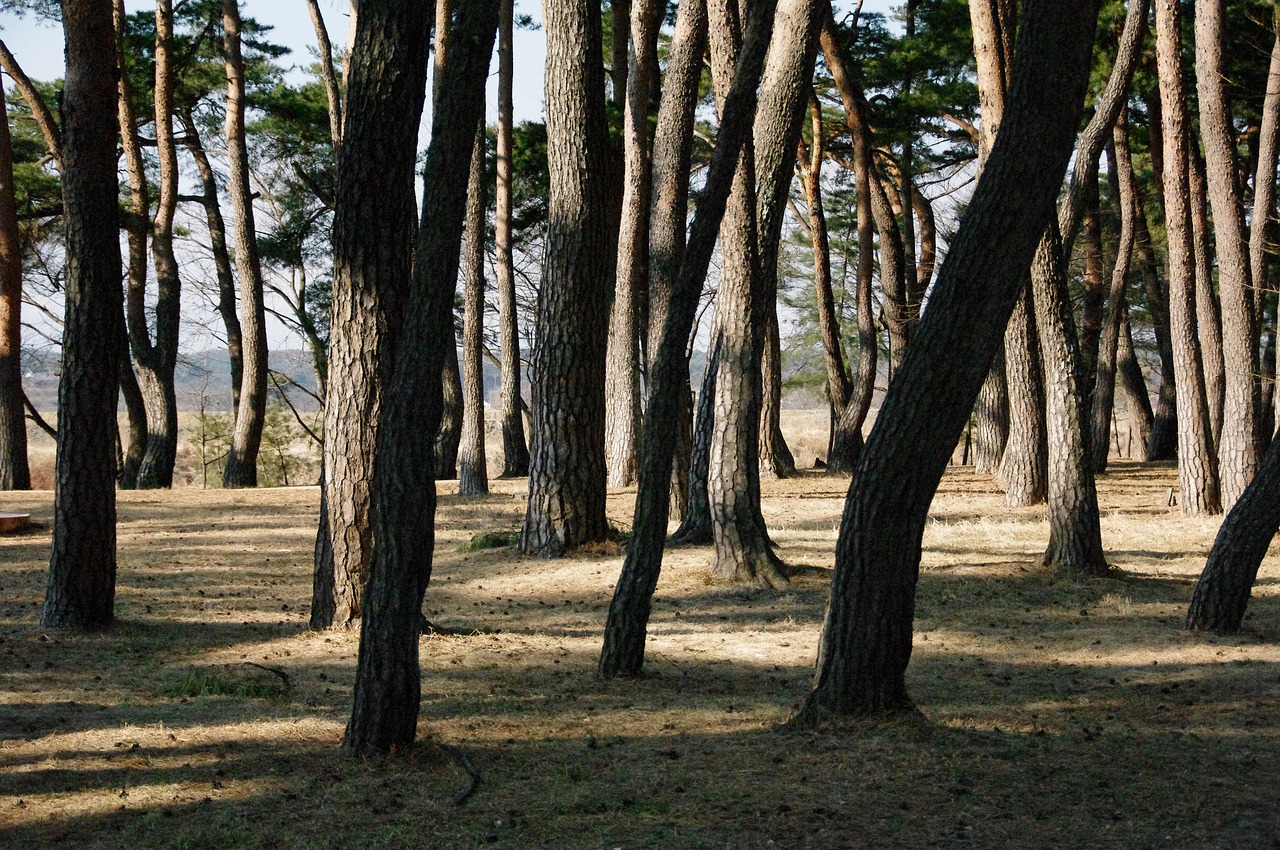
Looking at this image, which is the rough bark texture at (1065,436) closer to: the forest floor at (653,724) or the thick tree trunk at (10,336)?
the forest floor at (653,724)

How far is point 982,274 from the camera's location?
4.71 meters

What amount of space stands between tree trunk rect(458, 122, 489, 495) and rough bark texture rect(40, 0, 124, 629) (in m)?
8.86

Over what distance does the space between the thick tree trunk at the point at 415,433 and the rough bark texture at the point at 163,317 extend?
51.8 ft

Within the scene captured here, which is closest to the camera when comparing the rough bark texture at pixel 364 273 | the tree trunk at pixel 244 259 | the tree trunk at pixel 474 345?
the rough bark texture at pixel 364 273

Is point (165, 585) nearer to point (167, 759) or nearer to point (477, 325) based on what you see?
point (167, 759)

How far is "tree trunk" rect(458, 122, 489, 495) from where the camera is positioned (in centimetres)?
1636

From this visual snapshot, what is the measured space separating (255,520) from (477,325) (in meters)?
4.99

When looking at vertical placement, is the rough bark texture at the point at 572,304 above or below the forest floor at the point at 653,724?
above

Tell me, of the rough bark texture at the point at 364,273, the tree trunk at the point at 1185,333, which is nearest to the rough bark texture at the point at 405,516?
the rough bark texture at the point at 364,273

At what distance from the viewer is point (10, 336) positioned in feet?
54.5

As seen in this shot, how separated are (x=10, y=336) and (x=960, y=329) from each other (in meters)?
15.9

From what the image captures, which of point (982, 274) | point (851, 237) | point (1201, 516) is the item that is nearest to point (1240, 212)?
point (1201, 516)

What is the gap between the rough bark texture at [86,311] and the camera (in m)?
7.16

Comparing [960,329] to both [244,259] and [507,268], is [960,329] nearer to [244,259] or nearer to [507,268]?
[507,268]
